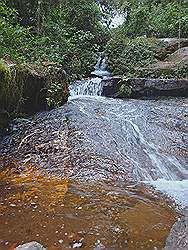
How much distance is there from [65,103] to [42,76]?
1215 mm

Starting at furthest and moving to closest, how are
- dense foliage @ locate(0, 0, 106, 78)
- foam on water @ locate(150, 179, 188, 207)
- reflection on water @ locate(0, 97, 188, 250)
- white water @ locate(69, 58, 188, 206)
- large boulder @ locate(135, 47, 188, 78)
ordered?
large boulder @ locate(135, 47, 188, 78)
dense foliage @ locate(0, 0, 106, 78)
white water @ locate(69, 58, 188, 206)
foam on water @ locate(150, 179, 188, 207)
reflection on water @ locate(0, 97, 188, 250)

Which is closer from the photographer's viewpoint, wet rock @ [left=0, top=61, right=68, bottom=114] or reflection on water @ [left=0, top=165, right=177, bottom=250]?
reflection on water @ [left=0, top=165, right=177, bottom=250]

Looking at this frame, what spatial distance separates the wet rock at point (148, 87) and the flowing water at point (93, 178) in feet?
6.60

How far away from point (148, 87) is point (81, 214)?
6.83 m

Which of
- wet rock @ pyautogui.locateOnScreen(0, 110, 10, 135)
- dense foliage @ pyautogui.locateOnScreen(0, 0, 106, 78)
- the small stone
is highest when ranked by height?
dense foliage @ pyautogui.locateOnScreen(0, 0, 106, 78)

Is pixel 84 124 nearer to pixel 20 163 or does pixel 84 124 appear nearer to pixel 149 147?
pixel 149 147

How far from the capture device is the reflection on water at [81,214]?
9.70ft

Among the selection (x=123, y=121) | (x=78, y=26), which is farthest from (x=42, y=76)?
(x=78, y=26)

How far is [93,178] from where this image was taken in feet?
14.2

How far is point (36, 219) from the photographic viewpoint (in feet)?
10.8

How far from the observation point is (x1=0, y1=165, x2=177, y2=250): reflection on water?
9.70ft

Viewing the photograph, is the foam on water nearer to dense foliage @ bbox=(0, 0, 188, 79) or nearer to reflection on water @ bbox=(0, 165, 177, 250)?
reflection on water @ bbox=(0, 165, 177, 250)

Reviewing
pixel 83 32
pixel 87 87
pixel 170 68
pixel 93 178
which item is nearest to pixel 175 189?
pixel 93 178

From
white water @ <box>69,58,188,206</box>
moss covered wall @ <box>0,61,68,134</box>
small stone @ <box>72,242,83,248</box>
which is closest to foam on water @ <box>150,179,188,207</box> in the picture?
white water @ <box>69,58,188,206</box>
